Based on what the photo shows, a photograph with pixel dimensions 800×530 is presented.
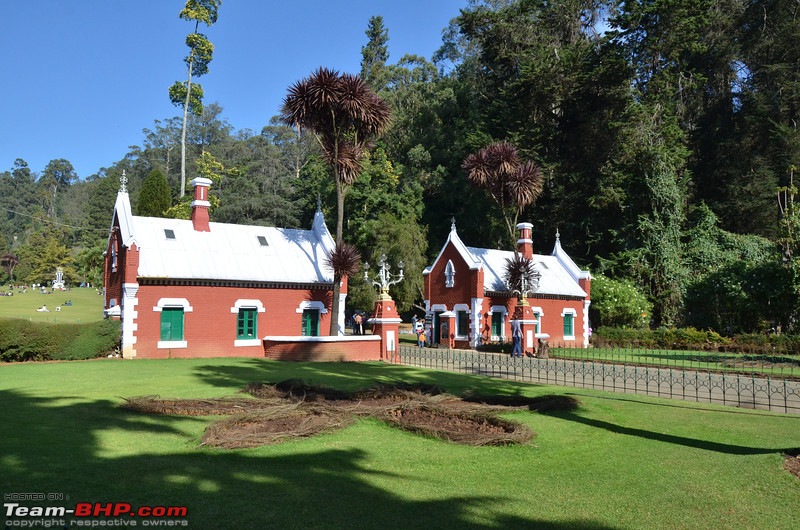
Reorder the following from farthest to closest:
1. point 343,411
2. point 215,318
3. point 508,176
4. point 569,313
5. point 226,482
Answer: point 569,313 < point 508,176 < point 215,318 < point 343,411 < point 226,482

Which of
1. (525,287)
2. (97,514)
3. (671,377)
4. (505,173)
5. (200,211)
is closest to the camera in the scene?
(97,514)

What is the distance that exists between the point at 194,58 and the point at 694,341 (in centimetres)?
4474

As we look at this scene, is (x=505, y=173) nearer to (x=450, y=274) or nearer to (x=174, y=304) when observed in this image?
(x=450, y=274)

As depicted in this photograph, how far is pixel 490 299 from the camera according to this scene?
34.7 m

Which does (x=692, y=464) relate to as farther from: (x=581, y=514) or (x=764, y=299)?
(x=764, y=299)

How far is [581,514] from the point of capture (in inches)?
259

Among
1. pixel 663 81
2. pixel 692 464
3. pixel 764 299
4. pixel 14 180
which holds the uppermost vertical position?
pixel 14 180

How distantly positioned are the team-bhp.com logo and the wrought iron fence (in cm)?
1245

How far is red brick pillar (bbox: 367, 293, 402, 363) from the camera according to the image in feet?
83.5

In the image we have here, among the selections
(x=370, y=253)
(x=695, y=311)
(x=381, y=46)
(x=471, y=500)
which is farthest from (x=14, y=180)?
(x=471, y=500)

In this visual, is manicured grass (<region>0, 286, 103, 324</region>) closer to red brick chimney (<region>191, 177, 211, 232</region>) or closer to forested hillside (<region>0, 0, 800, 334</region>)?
forested hillside (<region>0, 0, 800, 334</region>)

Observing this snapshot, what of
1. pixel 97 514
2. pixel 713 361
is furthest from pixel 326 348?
pixel 97 514

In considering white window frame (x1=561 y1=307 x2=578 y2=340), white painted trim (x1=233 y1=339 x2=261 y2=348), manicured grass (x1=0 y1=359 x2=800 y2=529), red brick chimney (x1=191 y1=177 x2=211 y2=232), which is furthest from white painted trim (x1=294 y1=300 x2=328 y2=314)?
white window frame (x1=561 y1=307 x2=578 y2=340)

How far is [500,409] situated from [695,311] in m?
32.3
